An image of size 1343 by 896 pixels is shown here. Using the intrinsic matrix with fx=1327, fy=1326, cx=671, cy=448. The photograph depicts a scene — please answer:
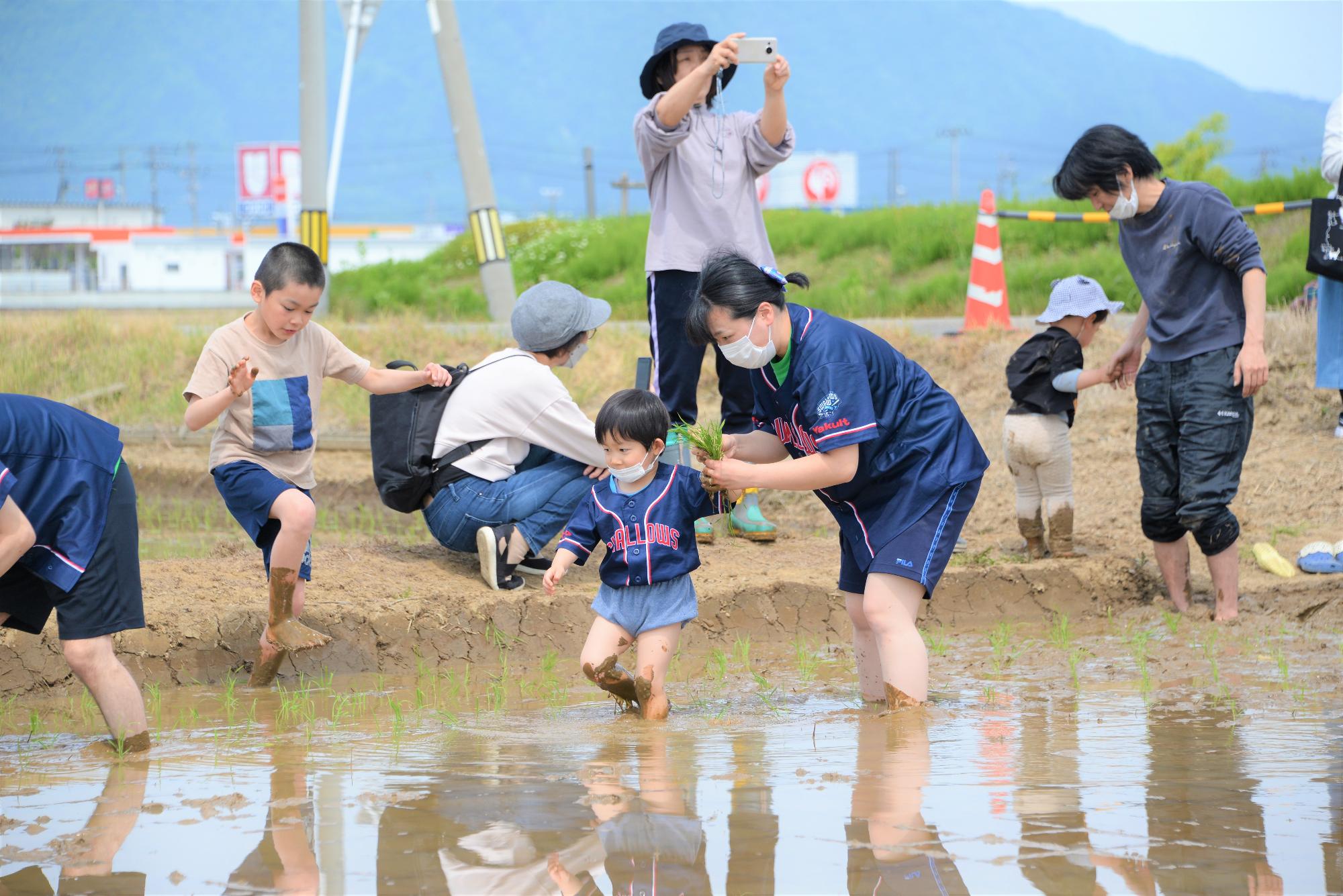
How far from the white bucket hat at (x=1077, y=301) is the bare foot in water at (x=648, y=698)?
9.31ft

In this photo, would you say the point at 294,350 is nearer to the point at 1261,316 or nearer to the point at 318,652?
the point at 318,652

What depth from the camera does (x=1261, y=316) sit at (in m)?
5.27

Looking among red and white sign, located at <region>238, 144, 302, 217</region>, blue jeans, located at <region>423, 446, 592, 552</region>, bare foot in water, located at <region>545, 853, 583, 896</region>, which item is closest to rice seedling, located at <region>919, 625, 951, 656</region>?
blue jeans, located at <region>423, 446, 592, 552</region>

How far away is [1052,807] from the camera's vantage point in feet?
9.96

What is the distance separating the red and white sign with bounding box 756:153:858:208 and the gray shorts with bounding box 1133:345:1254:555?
3663 centimetres

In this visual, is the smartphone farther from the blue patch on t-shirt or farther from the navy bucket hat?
the blue patch on t-shirt

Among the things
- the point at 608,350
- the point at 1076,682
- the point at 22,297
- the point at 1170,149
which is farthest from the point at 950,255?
the point at 22,297

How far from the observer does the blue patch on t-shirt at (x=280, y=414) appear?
486 cm

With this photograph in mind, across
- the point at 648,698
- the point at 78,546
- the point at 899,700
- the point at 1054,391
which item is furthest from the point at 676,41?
the point at 78,546

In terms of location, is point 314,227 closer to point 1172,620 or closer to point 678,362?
point 678,362

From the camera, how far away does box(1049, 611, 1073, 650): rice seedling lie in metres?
5.47

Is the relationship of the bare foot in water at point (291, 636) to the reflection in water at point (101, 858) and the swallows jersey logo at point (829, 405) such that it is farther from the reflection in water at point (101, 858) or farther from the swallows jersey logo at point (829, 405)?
the swallows jersey logo at point (829, 405)

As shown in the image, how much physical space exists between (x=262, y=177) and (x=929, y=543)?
311 feet

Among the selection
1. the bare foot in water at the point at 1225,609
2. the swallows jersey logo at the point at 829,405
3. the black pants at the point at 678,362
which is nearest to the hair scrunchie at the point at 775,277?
the swallows jersey logo at the point at 829,405
